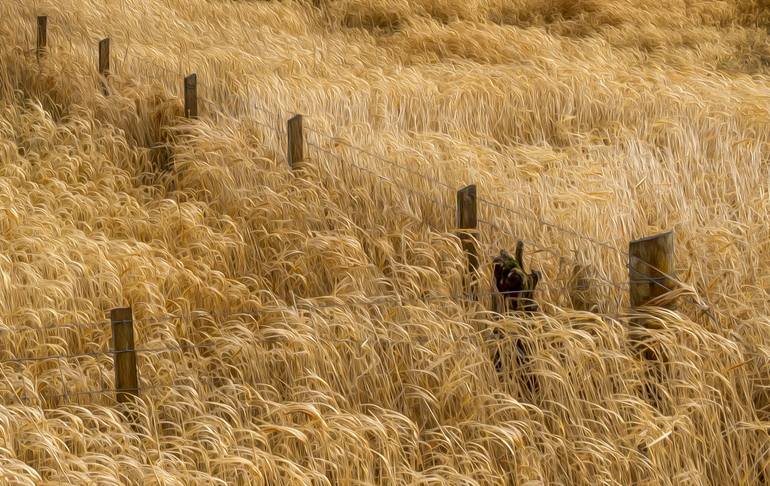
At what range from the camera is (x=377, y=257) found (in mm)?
6852

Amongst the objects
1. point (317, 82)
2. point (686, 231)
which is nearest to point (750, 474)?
point (686, 231)

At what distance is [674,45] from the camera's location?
1280 centimetres

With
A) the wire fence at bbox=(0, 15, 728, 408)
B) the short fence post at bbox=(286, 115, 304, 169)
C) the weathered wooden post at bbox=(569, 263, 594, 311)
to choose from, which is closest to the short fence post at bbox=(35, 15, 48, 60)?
the wire fence at bbox=(0, 15, 728, 408)

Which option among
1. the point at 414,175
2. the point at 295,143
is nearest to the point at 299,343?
the point at 414,175

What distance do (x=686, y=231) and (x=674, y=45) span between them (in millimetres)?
6940

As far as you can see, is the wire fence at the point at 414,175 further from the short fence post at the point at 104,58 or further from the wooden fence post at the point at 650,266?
the short fence post at the point at 104,58

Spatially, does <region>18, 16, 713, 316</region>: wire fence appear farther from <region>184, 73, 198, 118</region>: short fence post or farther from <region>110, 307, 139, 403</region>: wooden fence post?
<region>110, 307, 139, 403</region>: wooden fence post

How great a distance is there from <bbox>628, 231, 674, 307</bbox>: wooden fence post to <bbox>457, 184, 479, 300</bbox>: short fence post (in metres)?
1.55

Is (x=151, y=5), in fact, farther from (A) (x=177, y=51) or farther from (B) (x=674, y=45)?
(B) (x=674, y=45)

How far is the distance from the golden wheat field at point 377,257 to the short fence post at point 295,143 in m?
0.18

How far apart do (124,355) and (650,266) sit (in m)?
2.45

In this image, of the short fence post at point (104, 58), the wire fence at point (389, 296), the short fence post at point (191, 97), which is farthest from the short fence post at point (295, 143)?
the short fence post at point (104, 58)

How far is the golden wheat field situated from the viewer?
4.51m

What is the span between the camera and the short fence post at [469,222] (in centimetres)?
624
